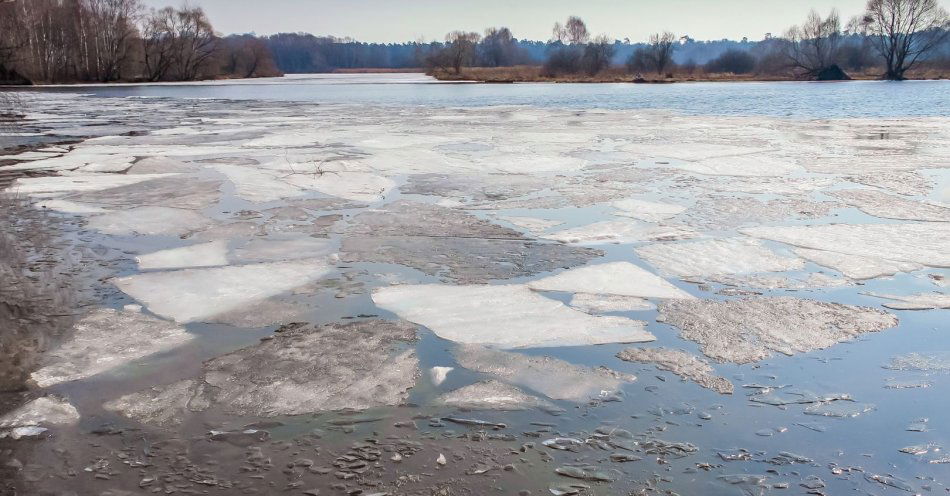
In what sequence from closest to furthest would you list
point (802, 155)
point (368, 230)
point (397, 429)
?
point (397, 429), point (368, 230), point (802, 155)

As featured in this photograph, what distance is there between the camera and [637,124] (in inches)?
494

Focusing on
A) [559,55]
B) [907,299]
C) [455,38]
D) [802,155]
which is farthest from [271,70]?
[907,299]

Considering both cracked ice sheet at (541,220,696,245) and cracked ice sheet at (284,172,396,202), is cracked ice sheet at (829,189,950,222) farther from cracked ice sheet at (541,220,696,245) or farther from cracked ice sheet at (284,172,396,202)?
cracked ice sheet at (284,172,396,202)

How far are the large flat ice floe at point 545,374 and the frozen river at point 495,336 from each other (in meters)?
0.01

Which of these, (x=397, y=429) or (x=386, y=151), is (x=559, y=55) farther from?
(x=397, y=429)

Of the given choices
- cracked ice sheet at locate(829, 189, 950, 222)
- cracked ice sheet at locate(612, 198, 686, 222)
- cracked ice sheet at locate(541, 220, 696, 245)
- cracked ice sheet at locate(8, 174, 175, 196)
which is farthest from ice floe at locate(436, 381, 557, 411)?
cracked ice sheet at locate(8, 174, 175, 196)

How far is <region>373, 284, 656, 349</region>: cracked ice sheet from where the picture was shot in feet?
8.87

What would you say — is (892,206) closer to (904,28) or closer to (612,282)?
(612,282)

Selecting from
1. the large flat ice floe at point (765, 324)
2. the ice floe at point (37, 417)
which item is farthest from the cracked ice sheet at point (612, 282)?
the ice floe at point (37, 417)

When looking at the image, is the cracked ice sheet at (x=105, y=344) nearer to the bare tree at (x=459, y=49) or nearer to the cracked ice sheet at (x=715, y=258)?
the cracked ice sheet at (x=715, y=258)

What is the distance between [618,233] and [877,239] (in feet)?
4.88

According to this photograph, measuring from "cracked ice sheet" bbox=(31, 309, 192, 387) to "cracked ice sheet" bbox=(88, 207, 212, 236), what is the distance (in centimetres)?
163

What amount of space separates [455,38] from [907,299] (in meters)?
52.6

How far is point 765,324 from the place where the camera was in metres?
2.80
